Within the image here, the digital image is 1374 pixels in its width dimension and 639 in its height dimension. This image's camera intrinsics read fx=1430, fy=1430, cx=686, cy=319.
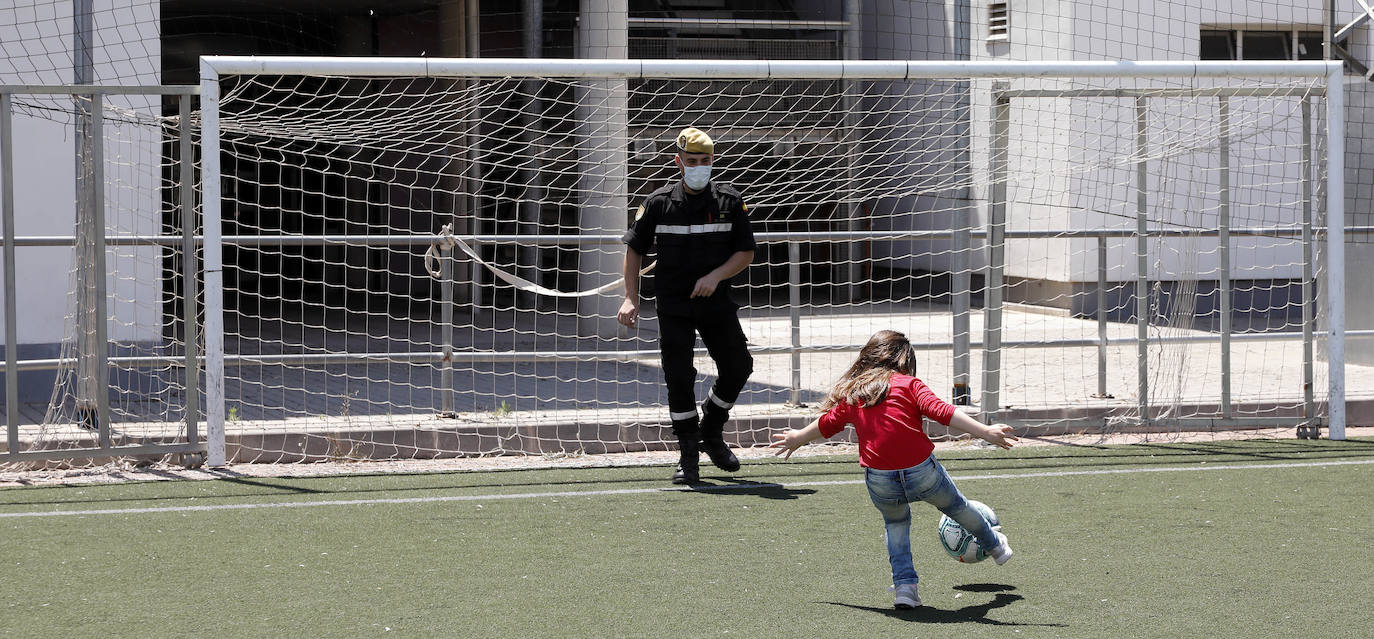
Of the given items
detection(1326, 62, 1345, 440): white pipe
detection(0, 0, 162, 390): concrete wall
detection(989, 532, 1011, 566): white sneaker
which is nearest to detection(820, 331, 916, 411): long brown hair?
detection(989, 532, 1011, 566): white sneaker

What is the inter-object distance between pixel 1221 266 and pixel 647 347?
654 centimetres

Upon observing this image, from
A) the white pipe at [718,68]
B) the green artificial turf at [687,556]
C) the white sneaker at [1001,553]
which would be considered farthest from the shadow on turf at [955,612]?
the white pipe at [718,68]

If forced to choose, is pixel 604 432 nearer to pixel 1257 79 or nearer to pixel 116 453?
pixel 116 453

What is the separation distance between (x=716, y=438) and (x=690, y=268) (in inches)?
37.5

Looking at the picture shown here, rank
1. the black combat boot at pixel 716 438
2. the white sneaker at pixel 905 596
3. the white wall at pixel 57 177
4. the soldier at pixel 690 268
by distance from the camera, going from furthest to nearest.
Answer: the white wall at pixel 57 177, the black combat boot at pixel 716 438, the soldier at pixel 690 268, the white sneaker at pixel 905 596

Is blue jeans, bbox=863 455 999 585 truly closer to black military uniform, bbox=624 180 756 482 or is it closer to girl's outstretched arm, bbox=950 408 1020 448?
girl's outstretched arm, bbox=950 408 1020 448

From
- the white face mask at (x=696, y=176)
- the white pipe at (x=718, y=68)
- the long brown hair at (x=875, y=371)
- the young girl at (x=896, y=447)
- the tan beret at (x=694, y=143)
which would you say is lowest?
the young girl at (x=896, y=447)

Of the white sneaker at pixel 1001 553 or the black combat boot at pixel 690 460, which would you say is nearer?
the white sneaker at pixel 1001 553

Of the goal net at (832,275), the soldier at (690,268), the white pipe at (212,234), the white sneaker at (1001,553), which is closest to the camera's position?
the white sneaker at (1001,553)

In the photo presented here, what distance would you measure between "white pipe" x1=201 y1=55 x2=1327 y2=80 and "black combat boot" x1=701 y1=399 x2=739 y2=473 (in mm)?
1927

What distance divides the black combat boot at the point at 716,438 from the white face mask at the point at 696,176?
115 centimetres

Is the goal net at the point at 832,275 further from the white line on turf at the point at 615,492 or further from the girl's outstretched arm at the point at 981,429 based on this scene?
the girl's outstretched arm at the point at 981,429

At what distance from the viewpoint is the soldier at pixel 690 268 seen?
721cm

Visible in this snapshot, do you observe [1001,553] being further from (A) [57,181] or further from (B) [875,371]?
(A) [57,181]
